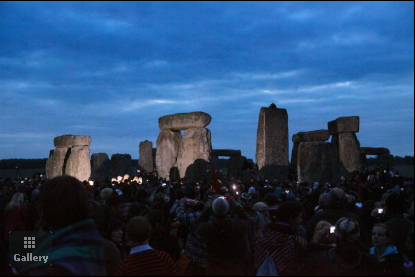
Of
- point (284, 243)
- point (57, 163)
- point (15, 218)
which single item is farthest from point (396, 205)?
point (57, 163)

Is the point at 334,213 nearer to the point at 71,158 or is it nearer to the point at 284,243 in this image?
the point at 284,243

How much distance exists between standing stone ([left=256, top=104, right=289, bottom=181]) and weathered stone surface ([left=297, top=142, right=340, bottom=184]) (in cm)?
59

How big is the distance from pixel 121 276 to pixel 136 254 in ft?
0.52

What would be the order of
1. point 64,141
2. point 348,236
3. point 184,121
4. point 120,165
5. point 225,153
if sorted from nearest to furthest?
point 348,236 → point 184,121 → point 64,141 → point 120,165 → point 225,153

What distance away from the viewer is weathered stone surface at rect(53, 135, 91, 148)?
17.0 meters

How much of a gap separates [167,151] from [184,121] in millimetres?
1479

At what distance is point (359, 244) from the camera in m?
2.94

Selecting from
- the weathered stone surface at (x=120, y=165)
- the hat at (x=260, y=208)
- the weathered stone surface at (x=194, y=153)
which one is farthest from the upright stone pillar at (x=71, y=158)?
the hat at (x=260, y=208)

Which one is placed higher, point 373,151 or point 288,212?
point 373,151

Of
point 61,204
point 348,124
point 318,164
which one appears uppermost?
point 348,124

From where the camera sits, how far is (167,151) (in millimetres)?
16406

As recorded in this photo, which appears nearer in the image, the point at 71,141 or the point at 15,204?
the point at 15,204

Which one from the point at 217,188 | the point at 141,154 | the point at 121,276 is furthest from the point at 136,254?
the point at 141,154

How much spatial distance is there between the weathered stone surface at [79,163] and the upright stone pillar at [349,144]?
10.1 m
